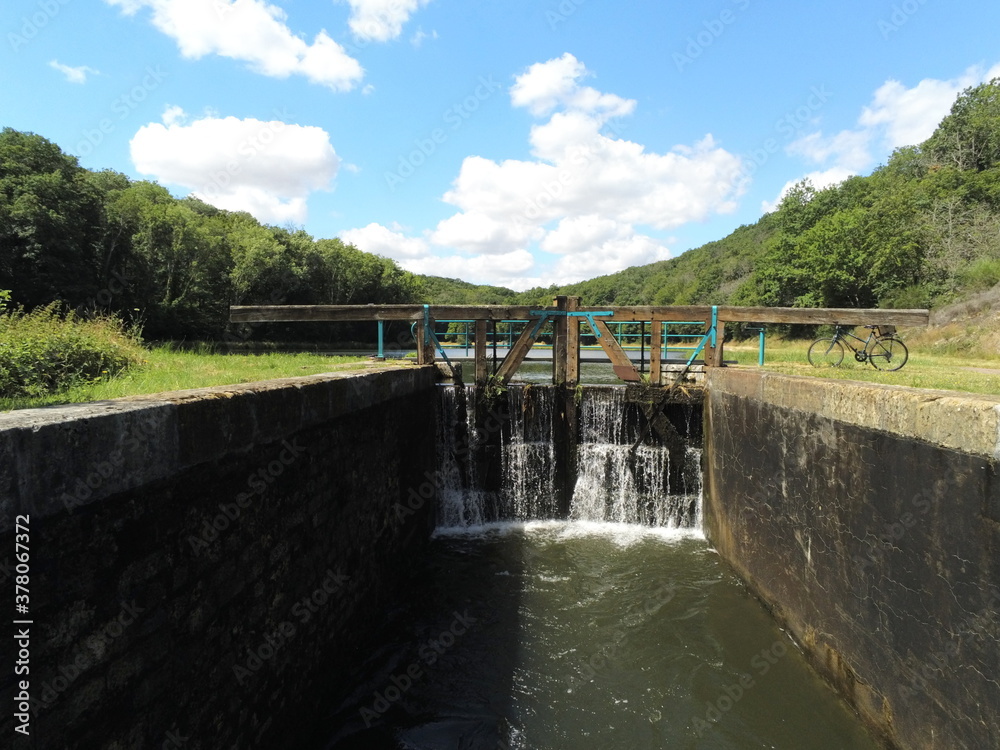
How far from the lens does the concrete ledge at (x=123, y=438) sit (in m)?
1.75

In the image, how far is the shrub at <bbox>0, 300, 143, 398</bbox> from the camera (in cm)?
385

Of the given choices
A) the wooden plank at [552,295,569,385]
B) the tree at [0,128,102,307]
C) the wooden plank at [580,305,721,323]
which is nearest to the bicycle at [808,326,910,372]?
the wooden plank at [580,305,721,323]

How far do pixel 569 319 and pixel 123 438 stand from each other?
7344 millimetres

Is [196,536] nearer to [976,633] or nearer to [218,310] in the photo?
[976,633]

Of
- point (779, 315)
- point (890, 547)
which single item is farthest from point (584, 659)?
point (779, 315)

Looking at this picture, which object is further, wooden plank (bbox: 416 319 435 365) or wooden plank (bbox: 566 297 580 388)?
wooden plank (bbox: 566 297 580 388)

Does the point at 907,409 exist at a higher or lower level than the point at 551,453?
higher

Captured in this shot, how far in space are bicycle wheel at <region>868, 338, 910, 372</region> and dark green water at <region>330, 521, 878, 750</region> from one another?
14.7 feet

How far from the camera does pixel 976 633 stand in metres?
2.93

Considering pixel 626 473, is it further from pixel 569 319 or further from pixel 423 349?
pixel 423 349

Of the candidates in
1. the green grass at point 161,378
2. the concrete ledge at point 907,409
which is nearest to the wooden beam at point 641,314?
the green grass at point 161,378

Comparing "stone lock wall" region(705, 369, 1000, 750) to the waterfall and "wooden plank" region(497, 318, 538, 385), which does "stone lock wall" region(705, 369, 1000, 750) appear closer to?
the waterfall

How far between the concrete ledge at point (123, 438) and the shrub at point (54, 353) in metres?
1.47

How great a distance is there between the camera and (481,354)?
28.3 ft
